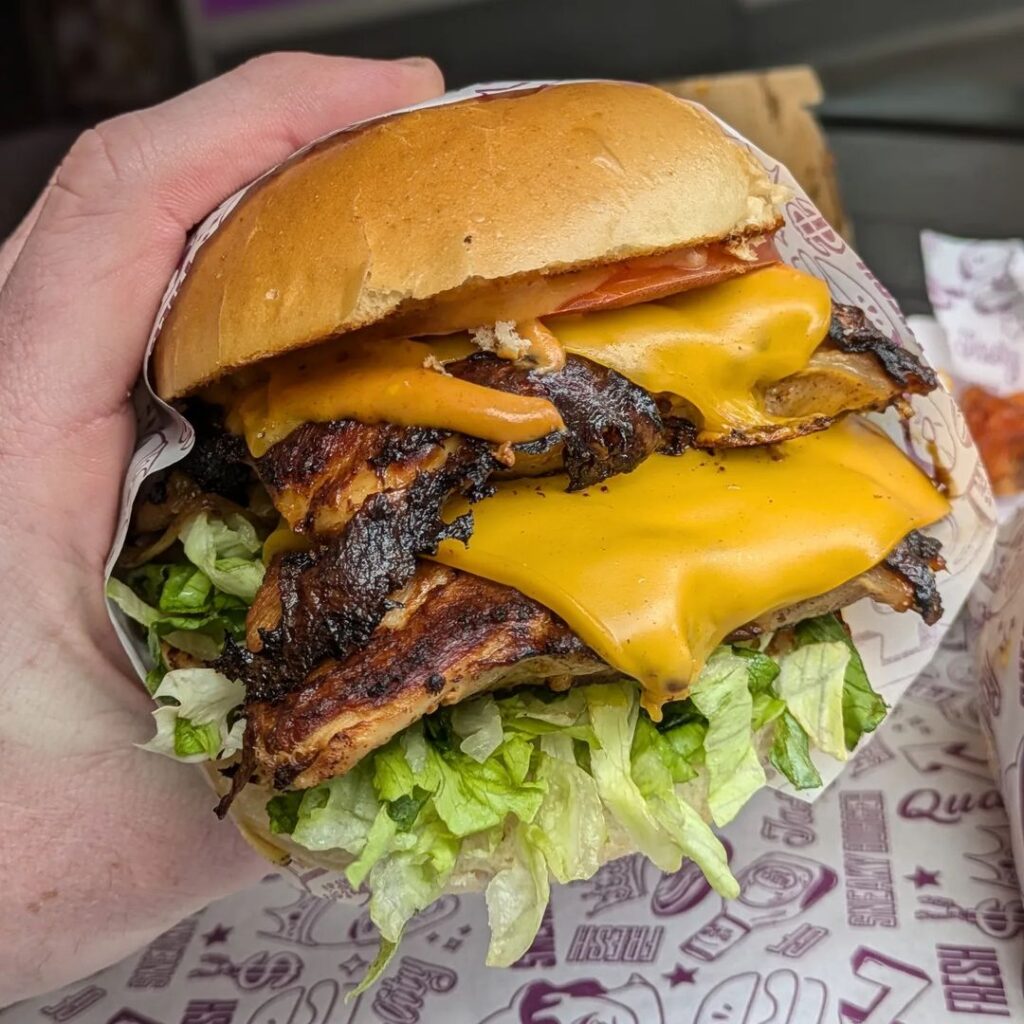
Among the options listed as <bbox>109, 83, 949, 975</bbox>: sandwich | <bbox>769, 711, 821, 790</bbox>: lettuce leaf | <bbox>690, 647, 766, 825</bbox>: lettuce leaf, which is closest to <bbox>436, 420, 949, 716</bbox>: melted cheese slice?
<bbox>109, 83, 949, 975</bbox>: sandwich

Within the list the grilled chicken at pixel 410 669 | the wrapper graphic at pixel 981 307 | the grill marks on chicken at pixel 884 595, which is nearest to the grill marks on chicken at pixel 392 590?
the grilled chicken at pixel 410 669

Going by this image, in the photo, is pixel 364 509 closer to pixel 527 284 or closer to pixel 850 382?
pixel 527 284

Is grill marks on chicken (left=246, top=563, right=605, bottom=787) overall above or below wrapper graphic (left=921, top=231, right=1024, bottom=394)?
above

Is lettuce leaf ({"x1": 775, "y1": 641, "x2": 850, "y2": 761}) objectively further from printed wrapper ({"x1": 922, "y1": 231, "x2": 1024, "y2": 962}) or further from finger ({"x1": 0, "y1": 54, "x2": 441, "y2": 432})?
finger ({"x1": 0, "y1": 54, "x2": 441, "y2": 432})

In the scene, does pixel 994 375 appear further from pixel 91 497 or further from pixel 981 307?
pixel 91 497

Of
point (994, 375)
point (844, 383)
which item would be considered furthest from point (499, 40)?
point (844, 383)

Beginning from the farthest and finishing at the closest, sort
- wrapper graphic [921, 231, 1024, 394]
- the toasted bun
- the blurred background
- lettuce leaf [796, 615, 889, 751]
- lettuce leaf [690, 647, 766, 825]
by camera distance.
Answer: the blurred background
wrapper graphic [921, 231, 1024, 394]
lettuce leaf [796, 615, 889, 751]
lettuce leaf [690, 647, 766, 825]
the toasted bun

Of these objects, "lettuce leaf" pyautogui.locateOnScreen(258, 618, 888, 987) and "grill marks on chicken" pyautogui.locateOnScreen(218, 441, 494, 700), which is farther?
"lettuce leaf" pyautogui.locateOnScreen(258, 618, 888, 987)
